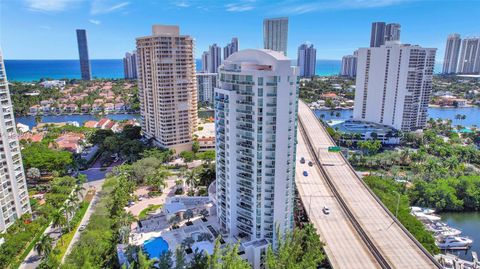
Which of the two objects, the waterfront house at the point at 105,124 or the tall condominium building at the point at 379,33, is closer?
the waterfront house at the point at 105,124

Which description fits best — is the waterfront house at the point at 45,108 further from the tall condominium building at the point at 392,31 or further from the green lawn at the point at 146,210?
the tall condominium building at the point at 392,31

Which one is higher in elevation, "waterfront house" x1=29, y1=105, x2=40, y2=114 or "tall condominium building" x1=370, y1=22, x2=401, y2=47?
"tall condominium building" x1=370, y1=22, x2=401, y2=47

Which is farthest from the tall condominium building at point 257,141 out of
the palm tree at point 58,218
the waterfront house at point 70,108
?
the waterfront house at point 70,108

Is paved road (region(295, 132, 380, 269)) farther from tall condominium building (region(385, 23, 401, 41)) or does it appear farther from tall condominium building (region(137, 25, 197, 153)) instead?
tall condominium building (region(385, 23, 401, 41))

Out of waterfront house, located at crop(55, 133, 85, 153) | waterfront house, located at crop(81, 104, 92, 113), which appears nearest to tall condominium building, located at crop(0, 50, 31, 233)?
waterfront house, located at crop(55, 133, 85, 153)

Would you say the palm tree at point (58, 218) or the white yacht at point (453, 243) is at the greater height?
the palm tree at point (58, 218)

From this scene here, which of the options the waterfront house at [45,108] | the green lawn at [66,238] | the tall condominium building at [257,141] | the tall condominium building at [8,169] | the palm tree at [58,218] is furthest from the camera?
the waterfront house at [45,108]
